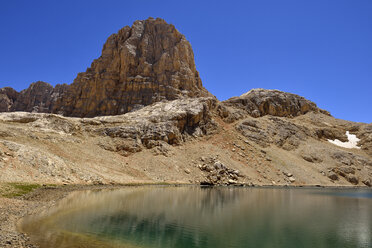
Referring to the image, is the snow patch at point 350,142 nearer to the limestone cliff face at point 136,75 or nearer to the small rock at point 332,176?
the small rock at point 332,176

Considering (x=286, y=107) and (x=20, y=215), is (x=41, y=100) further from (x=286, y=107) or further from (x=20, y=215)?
(x=20, y=215)

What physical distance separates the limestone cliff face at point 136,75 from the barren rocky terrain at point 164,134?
0.47 meters

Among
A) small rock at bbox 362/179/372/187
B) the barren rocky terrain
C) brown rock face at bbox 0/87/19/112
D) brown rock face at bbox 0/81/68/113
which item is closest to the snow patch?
the barren rocky terrain

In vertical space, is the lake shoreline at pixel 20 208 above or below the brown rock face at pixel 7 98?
below

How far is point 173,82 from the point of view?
118 meters

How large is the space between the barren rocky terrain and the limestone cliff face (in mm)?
467

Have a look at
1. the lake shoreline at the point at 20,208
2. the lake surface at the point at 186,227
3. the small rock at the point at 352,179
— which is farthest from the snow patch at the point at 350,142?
the lake shoreline at the point at 20,208

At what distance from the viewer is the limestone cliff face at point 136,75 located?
118m

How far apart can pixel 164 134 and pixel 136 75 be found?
52.0 meters

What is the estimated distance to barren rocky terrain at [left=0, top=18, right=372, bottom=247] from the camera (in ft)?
181

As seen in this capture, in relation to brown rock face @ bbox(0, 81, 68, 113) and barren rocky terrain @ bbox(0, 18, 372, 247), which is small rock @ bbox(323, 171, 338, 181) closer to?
barren rocky terrain @ bbox(0, 18, 372, 247)

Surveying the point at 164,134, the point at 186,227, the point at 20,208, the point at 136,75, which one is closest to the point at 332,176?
the point at 164,134

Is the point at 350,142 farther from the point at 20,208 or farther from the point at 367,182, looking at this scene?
the point at 20,208

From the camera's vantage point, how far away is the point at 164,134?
79250mm
